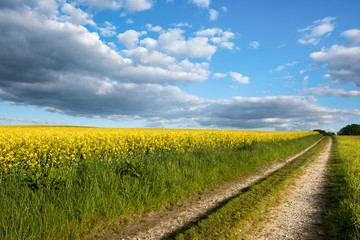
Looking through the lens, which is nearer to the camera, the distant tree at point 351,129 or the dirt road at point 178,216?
the dirt road at point 178,216

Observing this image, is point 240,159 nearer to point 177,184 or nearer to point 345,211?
point 177,184

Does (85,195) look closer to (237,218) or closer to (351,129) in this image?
(237,218)

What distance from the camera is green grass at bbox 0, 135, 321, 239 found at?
14.9ft

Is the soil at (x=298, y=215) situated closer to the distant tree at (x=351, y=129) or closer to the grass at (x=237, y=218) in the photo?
the grass at (x=237, y=218)

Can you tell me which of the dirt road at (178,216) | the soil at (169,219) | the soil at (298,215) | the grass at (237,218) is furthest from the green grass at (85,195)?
the soil at (298,215)

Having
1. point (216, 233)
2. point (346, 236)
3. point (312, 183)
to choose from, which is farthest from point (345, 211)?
point (312, 183)

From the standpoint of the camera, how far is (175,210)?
641 centimetres

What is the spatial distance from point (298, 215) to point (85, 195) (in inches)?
232

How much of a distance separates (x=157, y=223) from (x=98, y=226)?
1.47 metres

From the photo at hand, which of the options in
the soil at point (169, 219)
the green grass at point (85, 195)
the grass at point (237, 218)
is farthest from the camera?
the soil at point (169, 219)

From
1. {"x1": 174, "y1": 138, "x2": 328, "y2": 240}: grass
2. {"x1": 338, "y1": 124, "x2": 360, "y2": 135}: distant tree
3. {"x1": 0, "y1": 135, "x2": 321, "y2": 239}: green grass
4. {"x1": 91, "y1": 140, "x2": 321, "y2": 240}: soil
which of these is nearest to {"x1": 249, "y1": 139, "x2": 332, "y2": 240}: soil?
{"x1": 174, "y1": 138, "x2": 328, "y2": 240}: grass

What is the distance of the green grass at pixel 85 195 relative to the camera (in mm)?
4527

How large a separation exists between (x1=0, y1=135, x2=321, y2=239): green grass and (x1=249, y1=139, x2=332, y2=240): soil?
113 inches

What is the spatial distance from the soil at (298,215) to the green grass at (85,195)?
9.39 feet
